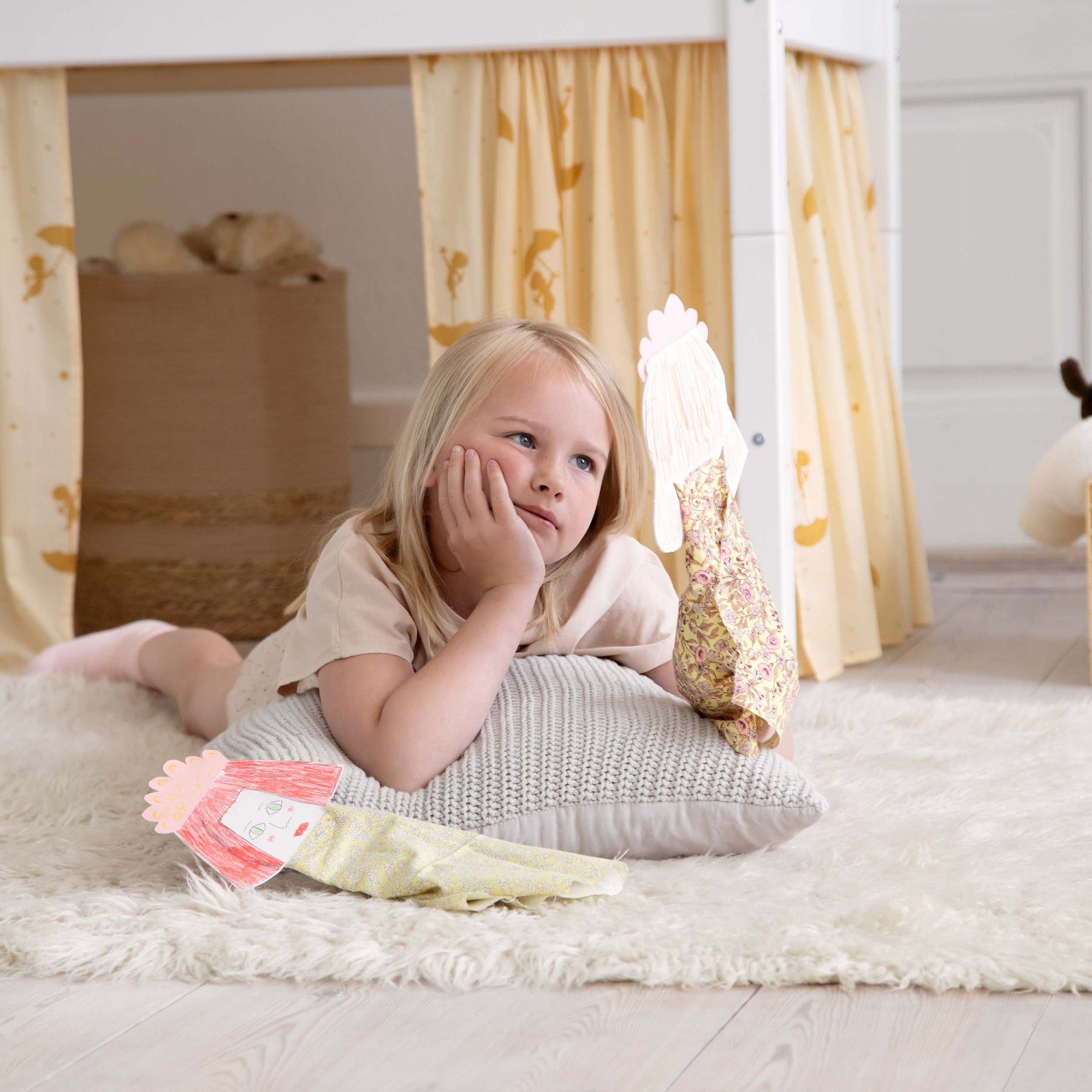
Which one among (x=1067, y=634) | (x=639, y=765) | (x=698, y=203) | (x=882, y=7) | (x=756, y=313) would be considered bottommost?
(x=1067, y=634)

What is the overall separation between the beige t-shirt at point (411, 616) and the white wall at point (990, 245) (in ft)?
4.94

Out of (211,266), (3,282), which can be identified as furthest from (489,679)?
(211,266)

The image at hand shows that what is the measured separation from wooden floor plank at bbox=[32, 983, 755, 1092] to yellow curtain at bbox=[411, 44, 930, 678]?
97 cm

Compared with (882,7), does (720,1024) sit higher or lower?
lower

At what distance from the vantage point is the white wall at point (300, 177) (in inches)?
100

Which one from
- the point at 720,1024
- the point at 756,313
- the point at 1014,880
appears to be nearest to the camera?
the point at 720,1024

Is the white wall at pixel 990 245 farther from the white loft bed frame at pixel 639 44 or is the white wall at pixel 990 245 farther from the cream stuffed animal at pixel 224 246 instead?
the cream stuffed animal at pixel 224 246

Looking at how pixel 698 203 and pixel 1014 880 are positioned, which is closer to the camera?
pixel 1014 880

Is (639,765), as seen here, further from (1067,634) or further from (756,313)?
(1067,634)

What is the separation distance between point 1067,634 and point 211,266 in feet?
4.55

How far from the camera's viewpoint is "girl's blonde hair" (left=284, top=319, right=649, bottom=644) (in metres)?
1.11

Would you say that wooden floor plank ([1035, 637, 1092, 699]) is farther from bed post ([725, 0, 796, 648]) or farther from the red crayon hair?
the red crayon hair

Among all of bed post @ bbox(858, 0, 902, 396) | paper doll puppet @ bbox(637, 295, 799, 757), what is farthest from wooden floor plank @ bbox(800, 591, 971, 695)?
paper doll puppet @ bbox(637, 295, 799, 757)

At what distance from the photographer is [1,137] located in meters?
1.75
